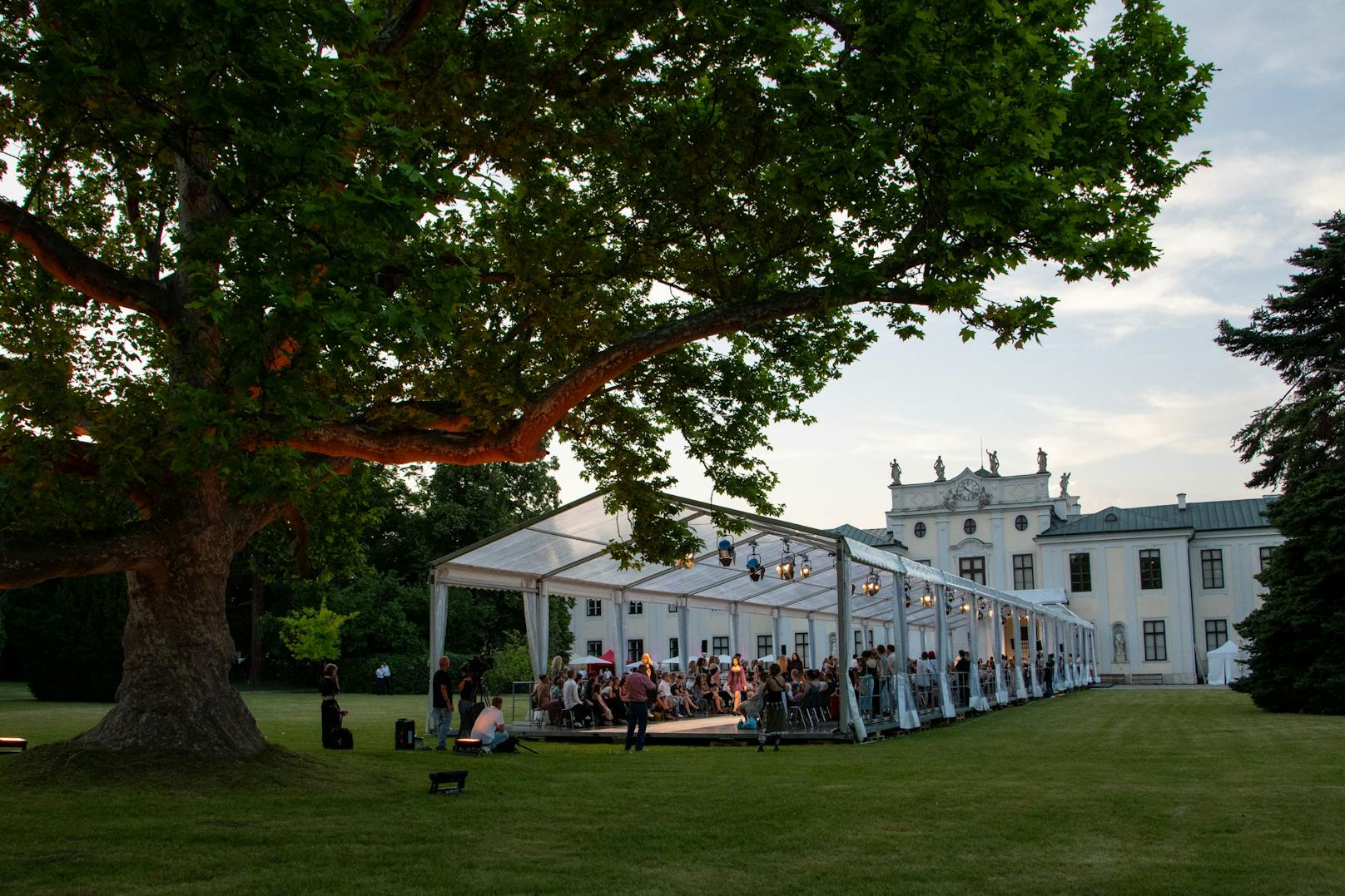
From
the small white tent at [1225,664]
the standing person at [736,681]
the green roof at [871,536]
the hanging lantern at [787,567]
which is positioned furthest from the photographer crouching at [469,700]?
the green roof at [871,536]

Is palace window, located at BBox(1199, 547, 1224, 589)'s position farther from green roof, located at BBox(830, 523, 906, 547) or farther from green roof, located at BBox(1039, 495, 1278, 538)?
green roof, located at BBox(830, 523, 906, 547)

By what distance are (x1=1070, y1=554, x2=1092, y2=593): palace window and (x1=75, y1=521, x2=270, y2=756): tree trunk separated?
47830 mm

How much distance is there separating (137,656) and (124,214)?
6382mm

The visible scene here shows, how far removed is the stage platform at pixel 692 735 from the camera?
1795cm

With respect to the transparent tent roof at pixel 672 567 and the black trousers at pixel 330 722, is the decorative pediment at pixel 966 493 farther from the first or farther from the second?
the black trousers at pixel 330 722

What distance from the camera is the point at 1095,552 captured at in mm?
53688

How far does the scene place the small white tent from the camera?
143ft

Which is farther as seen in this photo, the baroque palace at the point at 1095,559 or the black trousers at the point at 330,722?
the baroque palace at the point at 1095,559

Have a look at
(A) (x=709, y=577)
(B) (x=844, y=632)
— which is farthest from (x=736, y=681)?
(B) (x=844, y=632)

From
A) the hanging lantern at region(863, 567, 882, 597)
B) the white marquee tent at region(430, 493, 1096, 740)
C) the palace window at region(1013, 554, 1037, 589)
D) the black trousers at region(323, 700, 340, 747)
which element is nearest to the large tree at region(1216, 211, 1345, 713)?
the white marquee tent at region(430, 493, 1096, 740)

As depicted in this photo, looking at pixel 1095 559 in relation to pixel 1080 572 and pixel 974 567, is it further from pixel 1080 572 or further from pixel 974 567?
pixel 974 567

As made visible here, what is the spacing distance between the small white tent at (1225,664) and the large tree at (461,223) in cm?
3520

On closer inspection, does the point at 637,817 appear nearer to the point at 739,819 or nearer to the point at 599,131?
the point at 739,819

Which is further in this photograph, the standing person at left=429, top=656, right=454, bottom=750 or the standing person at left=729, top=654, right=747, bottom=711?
the standing person at left=729, top=654, right=747, bottom=711
